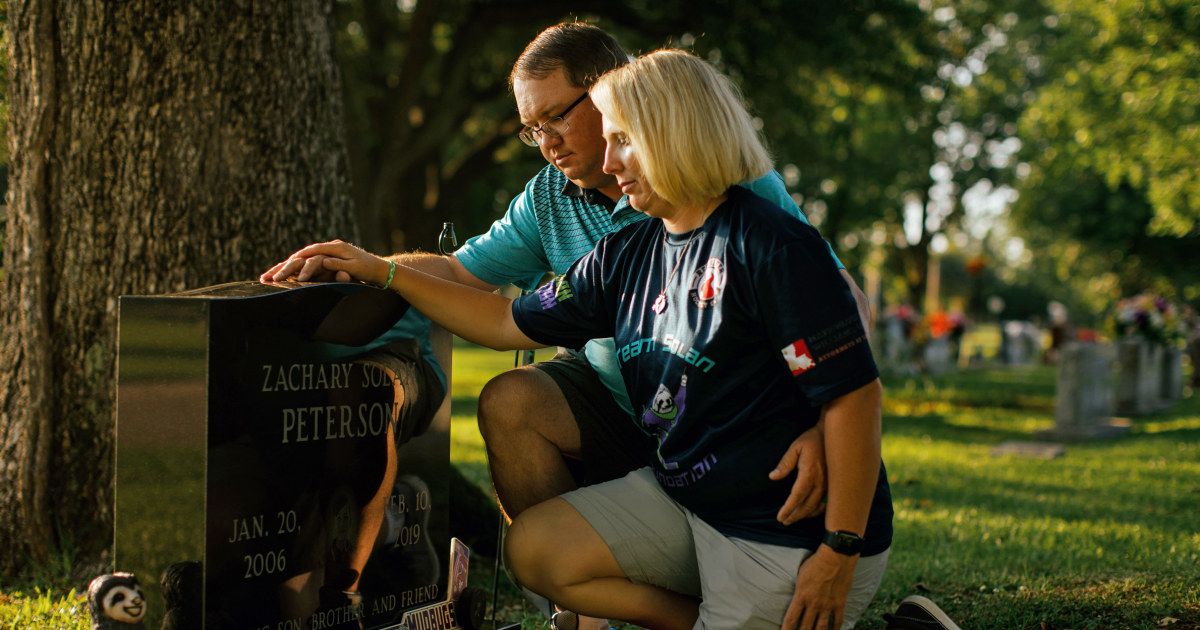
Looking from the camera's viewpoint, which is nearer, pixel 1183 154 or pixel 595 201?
pixel 595 201

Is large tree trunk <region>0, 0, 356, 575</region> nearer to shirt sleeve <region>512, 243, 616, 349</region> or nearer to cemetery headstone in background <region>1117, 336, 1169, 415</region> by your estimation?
shirt sleeve <region>512, 243, 616, 349</region>

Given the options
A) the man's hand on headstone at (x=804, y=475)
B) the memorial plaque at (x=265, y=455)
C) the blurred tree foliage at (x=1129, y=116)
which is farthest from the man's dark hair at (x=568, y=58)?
the blurred tree foliage at (x=1129, y=116)

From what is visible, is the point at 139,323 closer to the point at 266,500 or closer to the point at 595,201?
the point at 266,500

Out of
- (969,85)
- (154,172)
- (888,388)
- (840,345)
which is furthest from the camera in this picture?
(969,85)

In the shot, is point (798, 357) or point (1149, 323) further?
point (1149, 323)

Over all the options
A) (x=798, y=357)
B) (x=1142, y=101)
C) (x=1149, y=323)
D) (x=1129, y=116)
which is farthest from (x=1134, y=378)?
(x=798, y=357)

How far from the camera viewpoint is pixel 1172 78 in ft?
50.4

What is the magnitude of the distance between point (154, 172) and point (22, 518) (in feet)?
4.91

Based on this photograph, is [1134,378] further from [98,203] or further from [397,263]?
[98,203]

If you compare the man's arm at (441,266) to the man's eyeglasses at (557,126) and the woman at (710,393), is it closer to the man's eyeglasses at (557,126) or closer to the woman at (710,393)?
the woman at (710,393)

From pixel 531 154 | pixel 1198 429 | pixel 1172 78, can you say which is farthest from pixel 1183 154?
pixel 531 154

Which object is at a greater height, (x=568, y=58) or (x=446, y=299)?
(x=568, y=58)

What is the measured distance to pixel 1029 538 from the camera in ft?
15.9

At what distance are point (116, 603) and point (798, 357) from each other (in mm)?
1662
